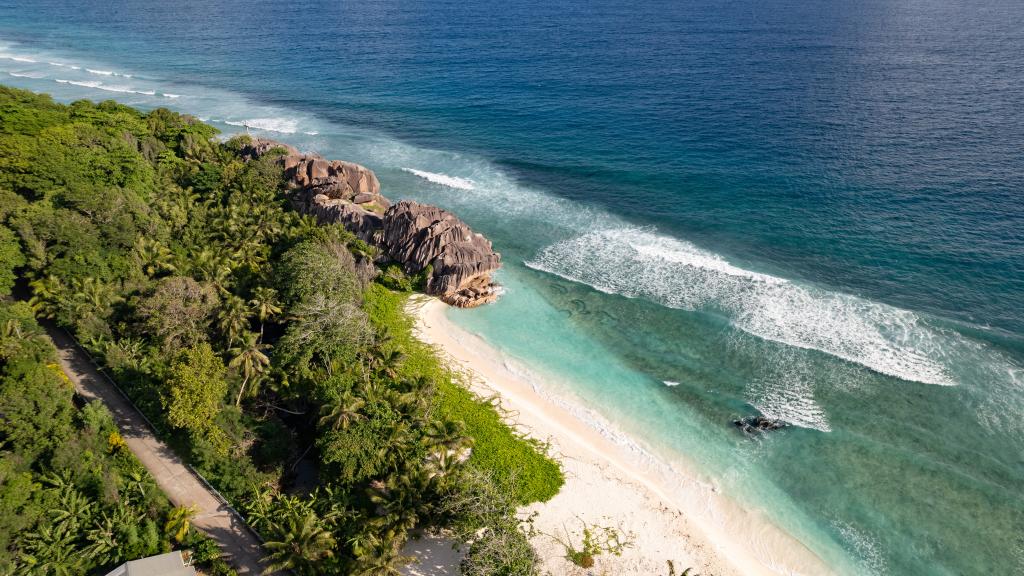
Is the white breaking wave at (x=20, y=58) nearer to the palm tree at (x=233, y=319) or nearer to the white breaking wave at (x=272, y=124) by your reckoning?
the white breaking wave at (x=272, y=124)

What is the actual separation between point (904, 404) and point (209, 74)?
A: 140410 mm

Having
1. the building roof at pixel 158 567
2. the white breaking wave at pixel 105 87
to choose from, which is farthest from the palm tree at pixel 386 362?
the white breaking wave at pixel 105 87

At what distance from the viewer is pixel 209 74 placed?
401ft

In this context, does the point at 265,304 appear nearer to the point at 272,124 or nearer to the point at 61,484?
the point at 61,484

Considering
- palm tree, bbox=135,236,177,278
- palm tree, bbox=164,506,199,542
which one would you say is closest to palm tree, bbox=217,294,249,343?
palm tree, bbox=135,236,177,278

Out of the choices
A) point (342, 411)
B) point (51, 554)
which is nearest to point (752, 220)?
point (342, 411)

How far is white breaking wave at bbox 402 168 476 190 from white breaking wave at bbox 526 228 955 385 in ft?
65.2

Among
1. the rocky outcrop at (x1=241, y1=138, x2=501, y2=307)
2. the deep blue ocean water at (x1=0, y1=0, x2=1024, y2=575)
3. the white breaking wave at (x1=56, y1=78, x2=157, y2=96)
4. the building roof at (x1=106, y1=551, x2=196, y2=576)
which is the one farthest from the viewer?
the white breaking wave at (x1=56, y1=78, x2=157, y2=96)

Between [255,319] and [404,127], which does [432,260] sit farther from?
[404,127]

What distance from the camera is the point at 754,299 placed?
169ft

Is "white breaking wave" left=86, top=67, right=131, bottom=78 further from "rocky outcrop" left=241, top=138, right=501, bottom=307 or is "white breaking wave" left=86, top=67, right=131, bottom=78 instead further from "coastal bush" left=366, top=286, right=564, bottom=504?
"coastal bush" left=366, top=286, right=564, bottom=504

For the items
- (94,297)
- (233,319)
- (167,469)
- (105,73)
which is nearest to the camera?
(167,469)

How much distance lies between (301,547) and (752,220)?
56995mm

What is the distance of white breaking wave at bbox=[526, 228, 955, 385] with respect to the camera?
4525cm
